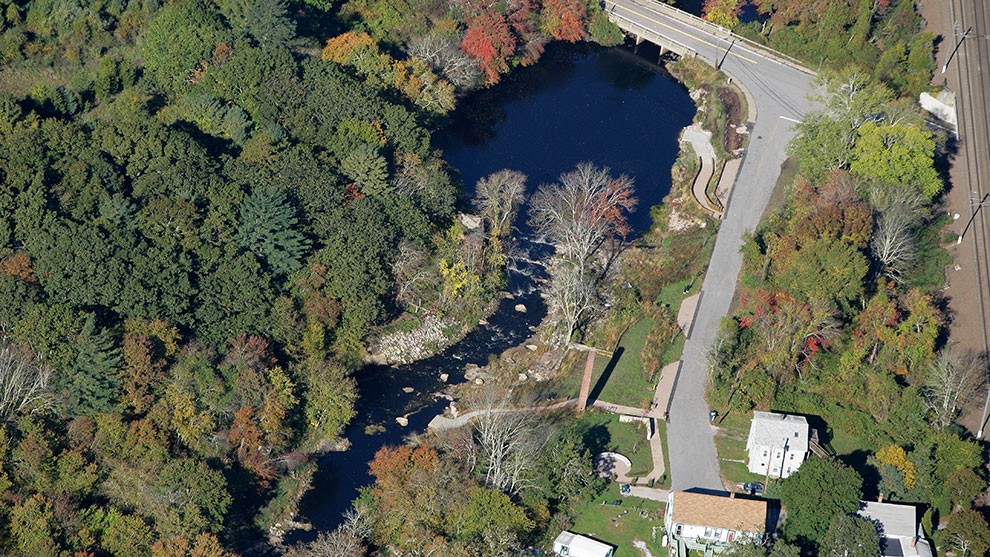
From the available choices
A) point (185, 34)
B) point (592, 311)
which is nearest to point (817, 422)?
point (592, 311)

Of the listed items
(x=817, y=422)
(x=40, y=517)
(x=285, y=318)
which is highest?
(x=817, y=422)

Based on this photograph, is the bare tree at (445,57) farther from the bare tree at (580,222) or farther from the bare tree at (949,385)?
the bare tree at (949,385)

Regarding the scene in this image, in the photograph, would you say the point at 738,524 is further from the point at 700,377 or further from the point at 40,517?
the point at 40,517

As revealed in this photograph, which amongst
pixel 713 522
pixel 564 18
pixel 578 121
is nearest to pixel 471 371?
pixel 713 522

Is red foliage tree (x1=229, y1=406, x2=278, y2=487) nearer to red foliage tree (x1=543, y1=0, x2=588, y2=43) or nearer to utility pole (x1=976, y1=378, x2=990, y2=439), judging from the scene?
utility pole (x1=976, y1=378, x2=990, y2=439)

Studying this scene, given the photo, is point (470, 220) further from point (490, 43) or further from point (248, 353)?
point (490, 43)

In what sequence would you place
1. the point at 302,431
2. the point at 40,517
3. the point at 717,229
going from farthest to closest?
the point at 717,229
the point at 302,431
the point at 40,517
